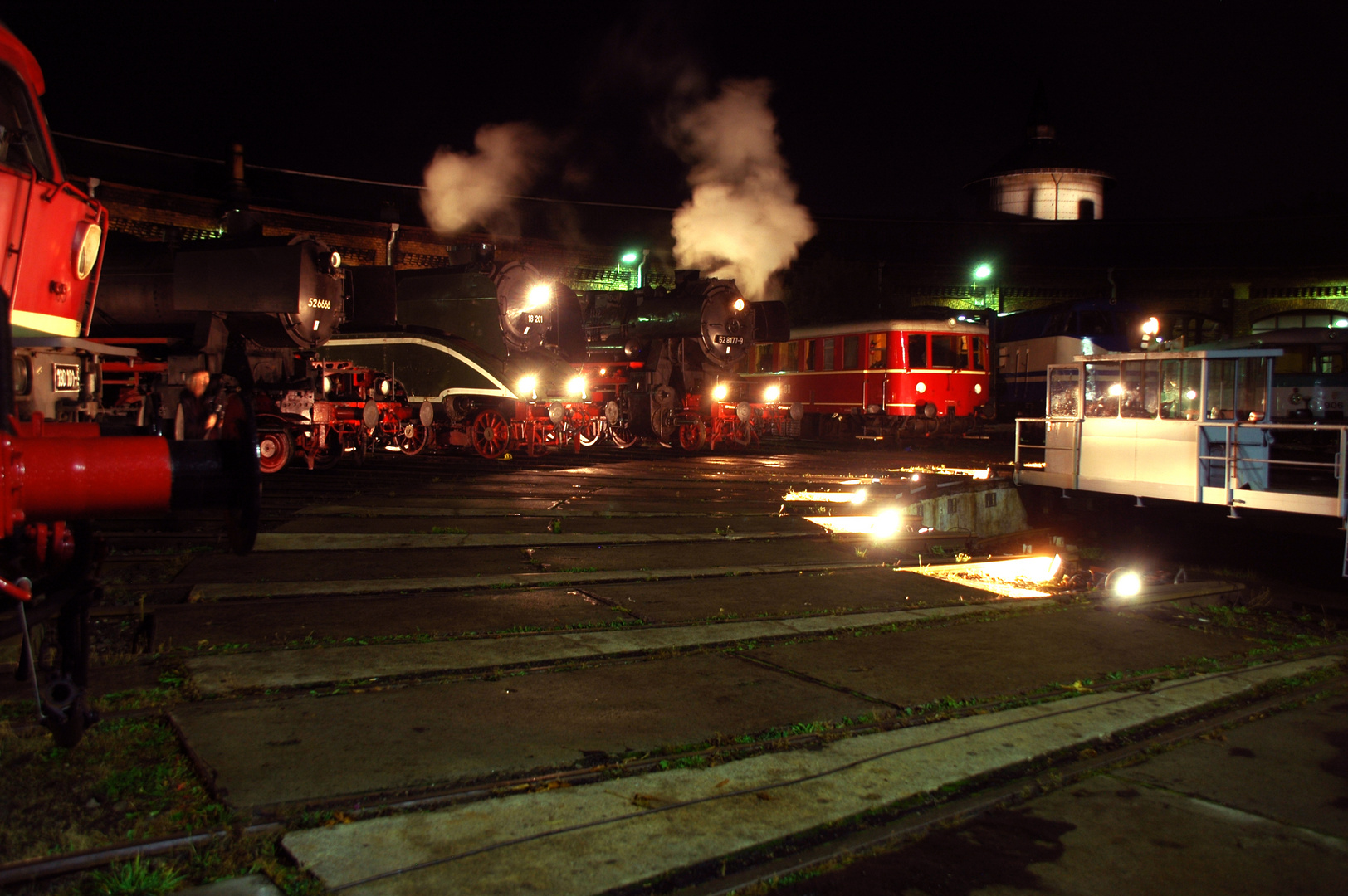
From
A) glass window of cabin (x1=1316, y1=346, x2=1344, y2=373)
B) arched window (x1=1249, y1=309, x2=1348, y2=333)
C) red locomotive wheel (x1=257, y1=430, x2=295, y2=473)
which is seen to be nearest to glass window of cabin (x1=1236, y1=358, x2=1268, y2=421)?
glass window of cabin (x1=1316, y1=346, x2=1344, y2=373)

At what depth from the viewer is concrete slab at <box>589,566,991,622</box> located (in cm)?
544

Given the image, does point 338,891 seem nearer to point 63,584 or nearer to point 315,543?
point 63,584

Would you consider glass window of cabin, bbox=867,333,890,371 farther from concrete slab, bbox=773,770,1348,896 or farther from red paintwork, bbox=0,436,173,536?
red paintwork, bbox=0,436,173,536

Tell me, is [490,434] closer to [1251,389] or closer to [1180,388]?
[1180,388]

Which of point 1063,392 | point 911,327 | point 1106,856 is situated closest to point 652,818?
point 1106,856

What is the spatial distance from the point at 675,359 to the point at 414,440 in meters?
5.93

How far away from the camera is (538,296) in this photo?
1658cm

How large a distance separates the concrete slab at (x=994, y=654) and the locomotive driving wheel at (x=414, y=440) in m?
10.8

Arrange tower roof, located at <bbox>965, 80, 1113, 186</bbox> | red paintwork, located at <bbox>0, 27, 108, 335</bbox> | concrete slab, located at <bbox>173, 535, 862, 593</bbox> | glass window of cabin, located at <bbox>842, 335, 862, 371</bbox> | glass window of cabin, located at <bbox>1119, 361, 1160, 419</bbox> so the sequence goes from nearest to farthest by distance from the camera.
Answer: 1. red paintwork, located at <bbox>0, 27, 108, 335</bbox>
2. concrete slab, located at <bbox>173, 535, 862, 593</bbox>
3. glass window of cabin, located at <bbox>1119, 361, 1160, 419</bbox>
4. glass window of cabin, located at <bbox>842, 335, 862, 371</bbox>
5. tower roof, located at <bbox>965, 80, 1113, 186</bbox>

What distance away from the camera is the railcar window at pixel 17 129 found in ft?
10.7

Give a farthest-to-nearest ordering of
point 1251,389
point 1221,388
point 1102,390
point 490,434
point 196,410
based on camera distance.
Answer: point 490,434 < point 1102,390 < point 1221,388 < point 1251,389 < point 196,410

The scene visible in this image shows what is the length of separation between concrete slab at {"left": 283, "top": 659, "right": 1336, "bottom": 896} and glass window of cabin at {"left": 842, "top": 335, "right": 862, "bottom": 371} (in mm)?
20519

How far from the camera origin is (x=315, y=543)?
22.5 feet

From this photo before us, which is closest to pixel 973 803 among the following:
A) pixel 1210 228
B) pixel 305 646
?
pixel 305 646
